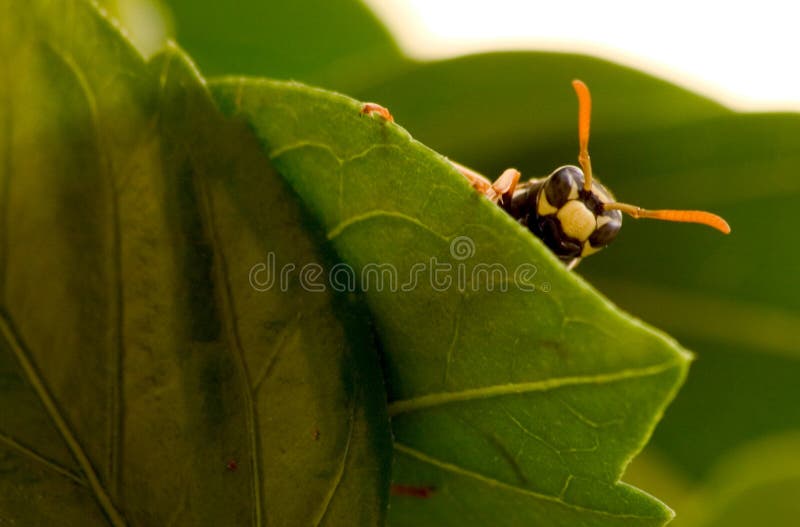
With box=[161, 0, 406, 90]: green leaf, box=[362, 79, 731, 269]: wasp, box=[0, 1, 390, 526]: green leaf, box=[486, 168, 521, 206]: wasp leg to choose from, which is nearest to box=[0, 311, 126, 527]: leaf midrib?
box=[0, 1, 390, 526]: green leaf

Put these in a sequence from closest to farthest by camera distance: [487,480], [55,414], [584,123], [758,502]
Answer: [55,414], [487,480], [758,502], [584,123]

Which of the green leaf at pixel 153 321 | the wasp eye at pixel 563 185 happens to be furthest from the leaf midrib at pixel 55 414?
the wasp eye at pixel 563 185

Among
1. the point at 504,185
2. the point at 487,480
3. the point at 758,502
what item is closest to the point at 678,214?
the point at 504,185

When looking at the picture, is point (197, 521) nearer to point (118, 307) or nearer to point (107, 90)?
point (118, 307)

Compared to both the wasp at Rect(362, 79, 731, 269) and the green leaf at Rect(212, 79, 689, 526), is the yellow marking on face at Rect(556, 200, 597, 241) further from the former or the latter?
the green leaf at Rect(212, 79, 689, 526)

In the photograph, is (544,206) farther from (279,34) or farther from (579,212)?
(279,34)

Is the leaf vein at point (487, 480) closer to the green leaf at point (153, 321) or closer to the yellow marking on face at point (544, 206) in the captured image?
the green leaf at point (153, 321)
